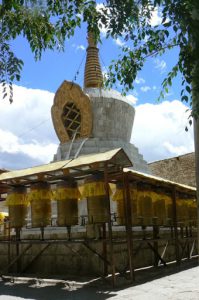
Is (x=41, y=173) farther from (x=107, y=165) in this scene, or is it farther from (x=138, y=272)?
(x=138, y=272)

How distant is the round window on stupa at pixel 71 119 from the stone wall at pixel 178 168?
776 cm

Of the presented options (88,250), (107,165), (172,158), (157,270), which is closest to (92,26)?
(107,165)

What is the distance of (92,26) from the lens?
501 cm

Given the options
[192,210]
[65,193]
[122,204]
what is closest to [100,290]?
[65,193]

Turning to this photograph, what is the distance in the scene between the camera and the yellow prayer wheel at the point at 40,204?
376 inches

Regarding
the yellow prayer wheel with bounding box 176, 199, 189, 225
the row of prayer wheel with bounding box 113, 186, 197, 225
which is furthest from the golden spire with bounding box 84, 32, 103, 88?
the row of prayer wheel with bounding box 113, 186, 197, 225

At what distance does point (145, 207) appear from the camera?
10.2 m

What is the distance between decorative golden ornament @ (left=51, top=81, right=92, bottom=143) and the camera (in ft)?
57.7

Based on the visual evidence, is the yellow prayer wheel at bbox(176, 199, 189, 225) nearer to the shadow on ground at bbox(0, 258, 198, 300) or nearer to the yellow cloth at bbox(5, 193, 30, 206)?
the shadow on ground at bbox(0, 258, 198, 300)

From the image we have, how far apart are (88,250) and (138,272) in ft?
4.51

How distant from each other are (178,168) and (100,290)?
16620 millimetres

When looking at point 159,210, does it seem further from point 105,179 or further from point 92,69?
point 92,69

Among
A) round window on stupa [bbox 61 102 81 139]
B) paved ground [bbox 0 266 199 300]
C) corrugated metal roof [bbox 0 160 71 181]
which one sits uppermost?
round window on stupa [bbox 61 102 81 139]

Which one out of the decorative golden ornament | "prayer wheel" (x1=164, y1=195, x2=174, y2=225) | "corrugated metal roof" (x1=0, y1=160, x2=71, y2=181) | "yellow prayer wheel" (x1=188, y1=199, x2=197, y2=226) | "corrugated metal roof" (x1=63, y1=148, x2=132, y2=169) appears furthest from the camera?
the decorative golden ornament
